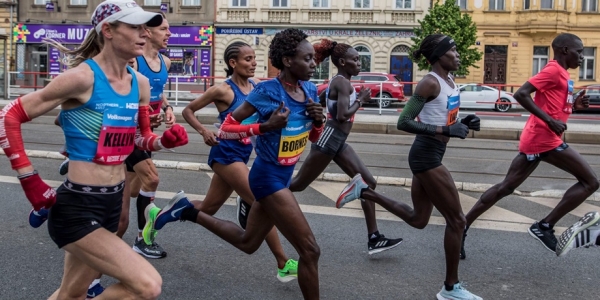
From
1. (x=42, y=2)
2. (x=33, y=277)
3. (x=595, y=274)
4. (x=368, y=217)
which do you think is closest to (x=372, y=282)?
(x=368, y=217)

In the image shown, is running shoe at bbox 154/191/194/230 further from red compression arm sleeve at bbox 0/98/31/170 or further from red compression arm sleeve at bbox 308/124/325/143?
red compression arm sleeve at bbox 0/98/31/170

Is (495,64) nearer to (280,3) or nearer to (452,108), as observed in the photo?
(280,3)

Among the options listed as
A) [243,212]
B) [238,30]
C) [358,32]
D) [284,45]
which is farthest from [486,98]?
[284,45]

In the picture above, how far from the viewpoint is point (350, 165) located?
6348 millimetres

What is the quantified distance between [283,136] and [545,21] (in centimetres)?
3784

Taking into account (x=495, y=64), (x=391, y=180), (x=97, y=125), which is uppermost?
(x=495, y=64)

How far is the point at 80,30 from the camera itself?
145ft

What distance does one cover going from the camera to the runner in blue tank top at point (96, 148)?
319 centimetres

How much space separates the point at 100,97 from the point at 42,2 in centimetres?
4539

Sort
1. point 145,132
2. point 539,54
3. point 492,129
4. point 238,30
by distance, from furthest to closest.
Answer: point 238,30
point 539,54
point 492,129
point 145,132

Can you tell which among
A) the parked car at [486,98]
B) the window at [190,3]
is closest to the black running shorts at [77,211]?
the parked car at [486,98]

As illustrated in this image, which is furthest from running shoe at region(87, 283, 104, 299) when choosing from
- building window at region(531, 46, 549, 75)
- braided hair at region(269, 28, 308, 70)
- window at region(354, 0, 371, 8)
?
building window at region(531, 46, 549, 75)

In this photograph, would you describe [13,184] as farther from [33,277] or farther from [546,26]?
Answer: [546,26]

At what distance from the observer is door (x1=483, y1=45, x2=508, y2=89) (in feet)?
131
